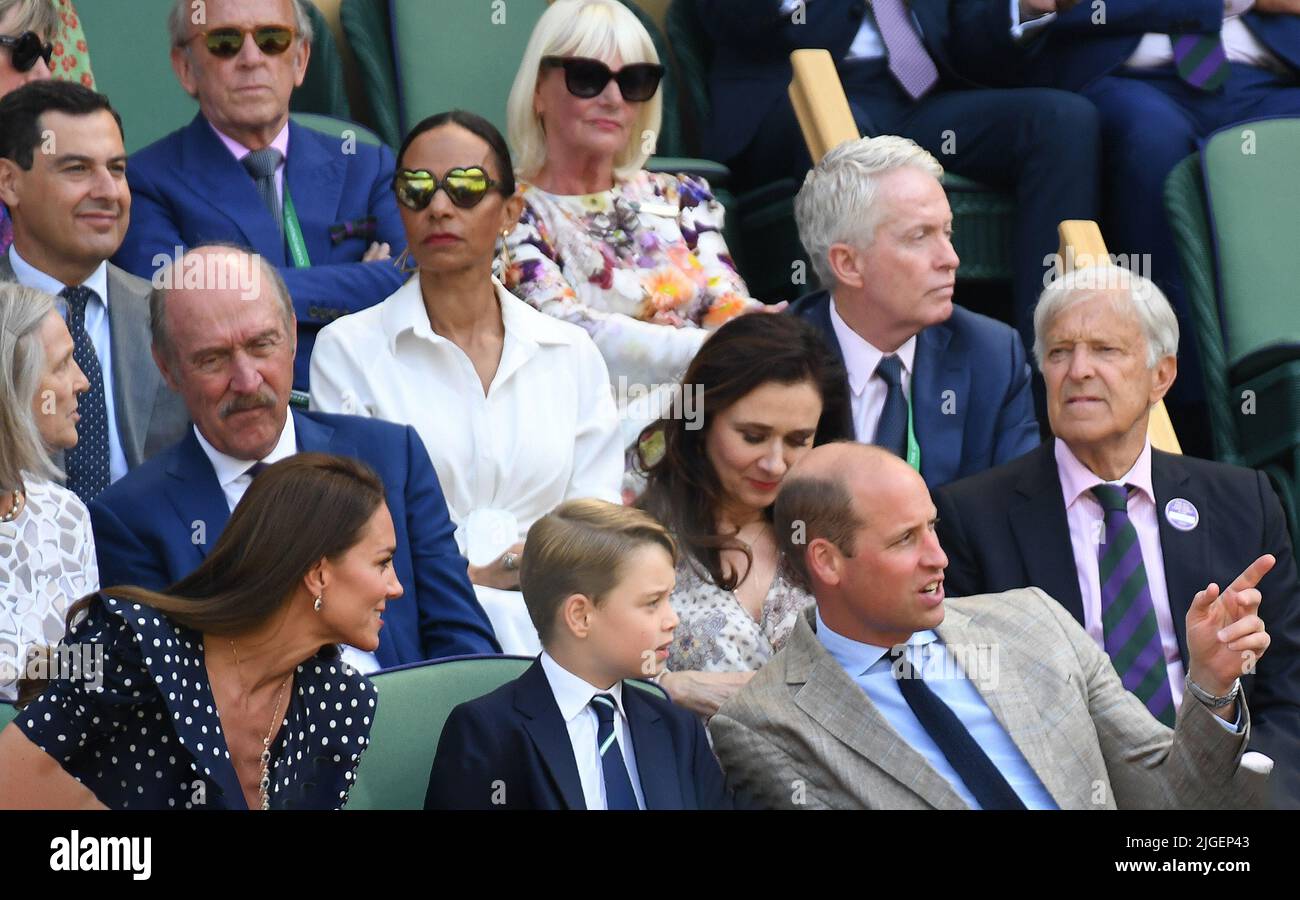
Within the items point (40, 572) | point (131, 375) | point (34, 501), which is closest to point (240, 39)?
point (131, 375)

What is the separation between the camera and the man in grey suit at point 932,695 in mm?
3240

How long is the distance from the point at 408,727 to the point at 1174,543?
1567 mm

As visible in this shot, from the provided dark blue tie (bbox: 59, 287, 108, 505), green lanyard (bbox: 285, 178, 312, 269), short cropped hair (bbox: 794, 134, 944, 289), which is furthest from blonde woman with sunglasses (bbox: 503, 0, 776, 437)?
dark blue tie (bbox: 59, 287, 108, 505)

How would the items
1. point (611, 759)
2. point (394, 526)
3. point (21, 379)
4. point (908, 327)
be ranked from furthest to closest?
point (908, 327) < point (394, 526) < point (21, 379) < point (611, 759)

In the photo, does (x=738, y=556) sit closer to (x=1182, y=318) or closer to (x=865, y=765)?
(x=865, y=765)

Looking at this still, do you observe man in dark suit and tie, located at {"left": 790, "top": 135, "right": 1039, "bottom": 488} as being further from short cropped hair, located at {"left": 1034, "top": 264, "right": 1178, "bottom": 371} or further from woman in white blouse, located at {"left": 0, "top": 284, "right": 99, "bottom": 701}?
woman in white blouse, located at {"left": 0, "top": 284, "right": 99, "bottom": 701}

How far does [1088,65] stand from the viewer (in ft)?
17.7

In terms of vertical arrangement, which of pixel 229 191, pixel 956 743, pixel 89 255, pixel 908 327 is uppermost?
pixel 229 191

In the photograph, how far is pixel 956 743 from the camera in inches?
129

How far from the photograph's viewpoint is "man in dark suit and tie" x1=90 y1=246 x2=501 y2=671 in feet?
11.8

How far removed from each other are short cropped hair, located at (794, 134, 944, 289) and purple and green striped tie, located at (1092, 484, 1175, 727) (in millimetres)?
892

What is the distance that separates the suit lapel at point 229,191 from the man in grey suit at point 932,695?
1579mm

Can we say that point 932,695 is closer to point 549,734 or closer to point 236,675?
point 549,734
